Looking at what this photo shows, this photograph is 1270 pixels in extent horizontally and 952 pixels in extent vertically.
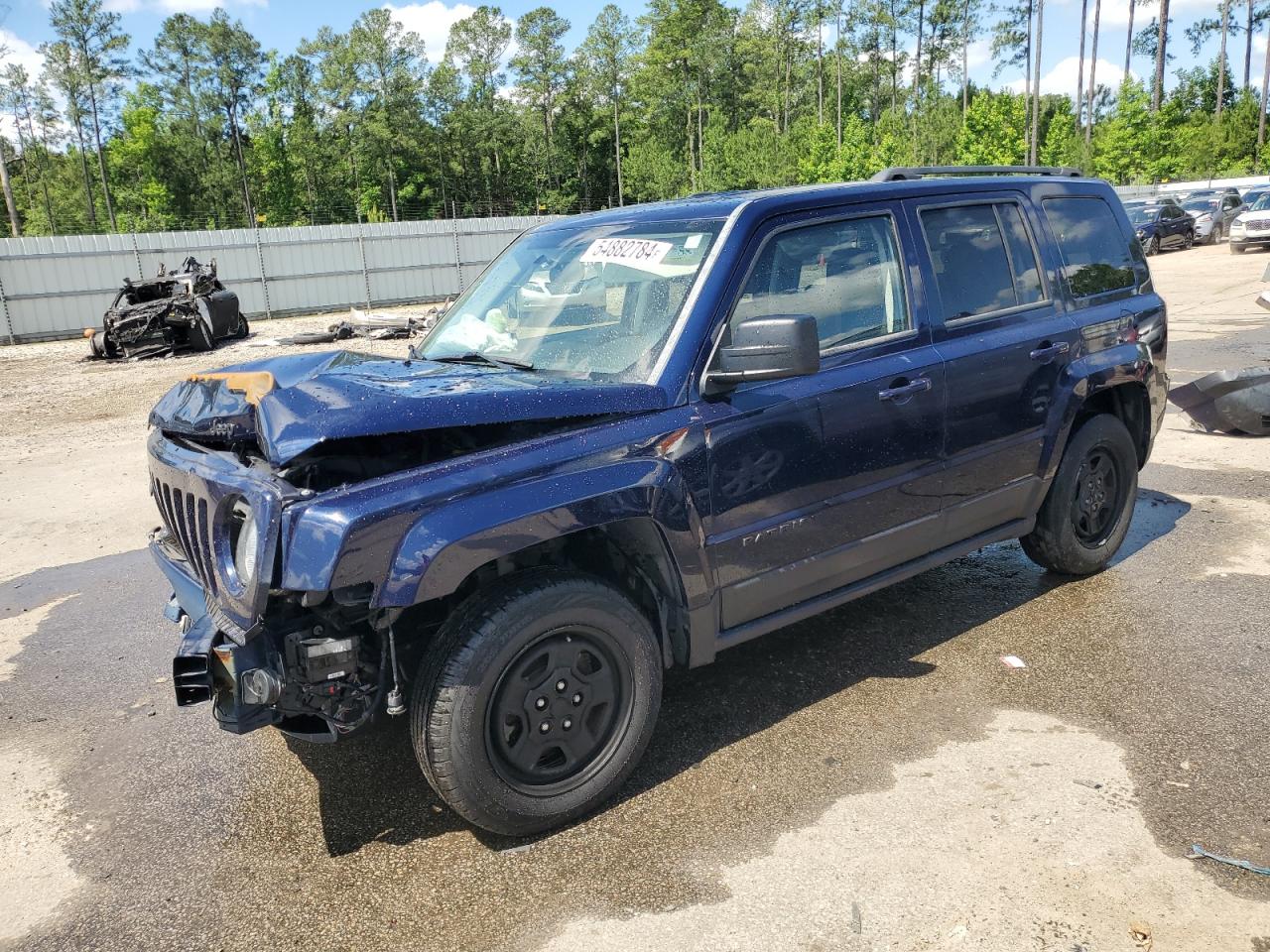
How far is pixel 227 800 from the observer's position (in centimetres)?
346

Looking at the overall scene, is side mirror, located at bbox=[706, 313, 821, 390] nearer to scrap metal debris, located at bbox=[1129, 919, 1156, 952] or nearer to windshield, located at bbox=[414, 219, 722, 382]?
windshield, located at bbox=[414, 219, 722, 382]

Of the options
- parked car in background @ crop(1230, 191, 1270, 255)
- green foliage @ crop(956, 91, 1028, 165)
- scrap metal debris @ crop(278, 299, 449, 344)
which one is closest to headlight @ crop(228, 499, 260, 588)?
scrap metal debris @ crop(278, 299, 449, 344)

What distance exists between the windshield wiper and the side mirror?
2.64ft

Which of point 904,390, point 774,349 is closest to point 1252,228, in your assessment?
point 904,390

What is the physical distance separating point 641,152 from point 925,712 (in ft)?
250

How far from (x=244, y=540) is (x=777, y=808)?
189 centimetres

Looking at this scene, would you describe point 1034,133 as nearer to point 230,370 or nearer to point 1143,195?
point 1143,195

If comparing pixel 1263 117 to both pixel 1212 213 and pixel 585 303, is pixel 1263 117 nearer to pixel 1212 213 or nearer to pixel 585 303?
pixel 1212 213

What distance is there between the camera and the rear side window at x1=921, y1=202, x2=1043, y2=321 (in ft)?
13.5

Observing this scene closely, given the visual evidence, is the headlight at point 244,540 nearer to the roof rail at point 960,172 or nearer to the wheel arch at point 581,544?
the wheel arch at point 581,544

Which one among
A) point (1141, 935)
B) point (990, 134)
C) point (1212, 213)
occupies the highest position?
point (990, 134)

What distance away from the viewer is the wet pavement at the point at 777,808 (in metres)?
2.72

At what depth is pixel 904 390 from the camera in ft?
12.6

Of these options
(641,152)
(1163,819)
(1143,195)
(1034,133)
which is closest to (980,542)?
(1163,819)
